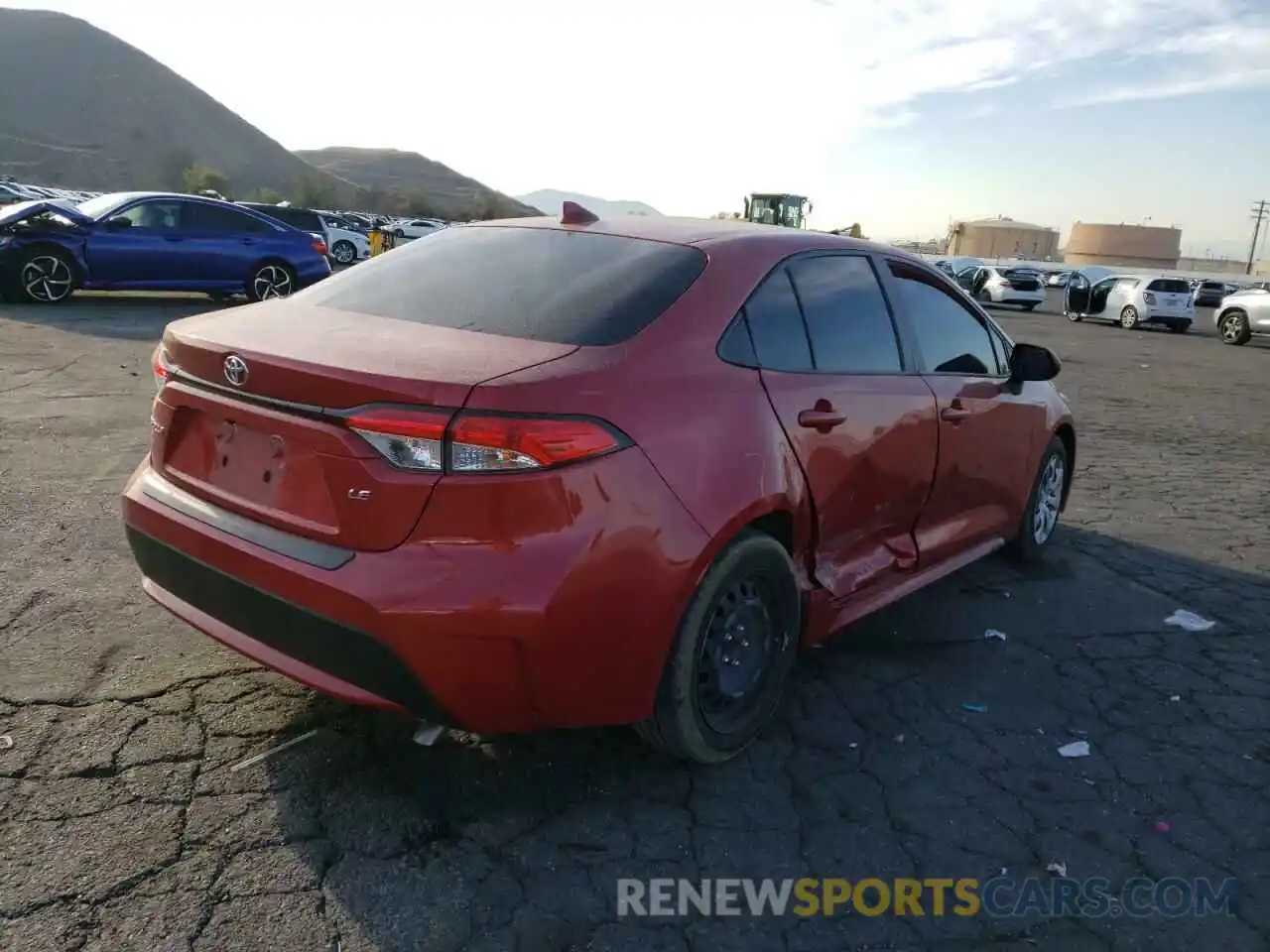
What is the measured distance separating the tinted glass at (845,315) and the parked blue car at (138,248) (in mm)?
12041

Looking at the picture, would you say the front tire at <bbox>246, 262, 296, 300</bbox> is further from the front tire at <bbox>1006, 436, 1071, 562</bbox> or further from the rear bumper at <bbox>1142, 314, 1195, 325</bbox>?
the rear bumper at <bbox>1142, 314, 1195, 325</bbox>

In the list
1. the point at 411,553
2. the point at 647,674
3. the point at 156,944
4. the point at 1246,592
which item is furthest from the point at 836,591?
the point at 1246,592

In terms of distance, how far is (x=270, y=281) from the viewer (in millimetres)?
14367

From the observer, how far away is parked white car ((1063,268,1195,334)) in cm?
2577

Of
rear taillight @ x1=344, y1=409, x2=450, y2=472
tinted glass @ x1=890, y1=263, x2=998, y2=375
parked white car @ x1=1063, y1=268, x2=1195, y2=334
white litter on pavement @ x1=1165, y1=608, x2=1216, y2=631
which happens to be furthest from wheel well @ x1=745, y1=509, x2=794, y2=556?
parked white car @ x1=1063, y1=268, x2=1195, y2=334

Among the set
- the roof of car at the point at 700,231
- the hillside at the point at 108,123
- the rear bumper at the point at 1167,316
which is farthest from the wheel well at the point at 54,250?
the hillside at the point at 108,123

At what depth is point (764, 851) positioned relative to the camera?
8.84 feet

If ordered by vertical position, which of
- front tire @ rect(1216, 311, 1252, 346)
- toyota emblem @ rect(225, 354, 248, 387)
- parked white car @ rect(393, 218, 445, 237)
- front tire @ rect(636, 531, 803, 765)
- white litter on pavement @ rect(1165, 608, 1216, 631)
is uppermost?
parked white car @ rect(393, 218, 445, 237)

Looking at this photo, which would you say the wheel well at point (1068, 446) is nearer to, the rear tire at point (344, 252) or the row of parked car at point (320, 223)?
the row of parked car at point (320, 223)

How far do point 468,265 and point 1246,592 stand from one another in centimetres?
437

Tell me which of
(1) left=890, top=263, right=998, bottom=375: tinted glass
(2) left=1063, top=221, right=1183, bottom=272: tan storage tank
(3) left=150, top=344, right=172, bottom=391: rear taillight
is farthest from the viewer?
(2) left=1063, top=221, right=1183, bottom=272: tan storage tank

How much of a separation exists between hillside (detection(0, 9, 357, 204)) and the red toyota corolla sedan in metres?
96.7

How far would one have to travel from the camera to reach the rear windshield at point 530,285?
2.83 metres

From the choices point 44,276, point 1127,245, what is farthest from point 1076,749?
point 1127,245
